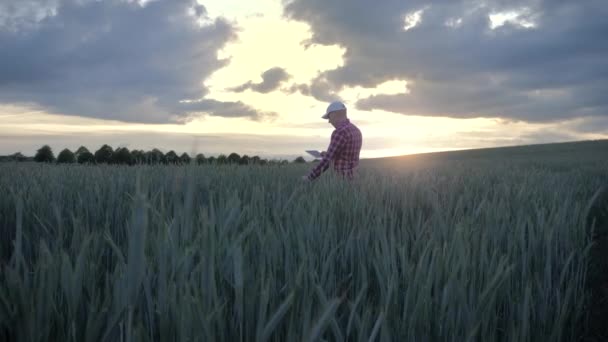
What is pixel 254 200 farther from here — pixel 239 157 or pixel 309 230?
pixel 239 157

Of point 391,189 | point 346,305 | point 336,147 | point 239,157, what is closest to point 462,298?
point 346,305

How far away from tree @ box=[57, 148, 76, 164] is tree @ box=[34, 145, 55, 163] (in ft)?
0.82

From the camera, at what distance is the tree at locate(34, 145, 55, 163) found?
1153 cm

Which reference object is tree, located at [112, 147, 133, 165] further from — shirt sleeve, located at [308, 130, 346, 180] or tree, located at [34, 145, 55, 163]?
shirt sleeve, located at [308, 130, 346, 180]

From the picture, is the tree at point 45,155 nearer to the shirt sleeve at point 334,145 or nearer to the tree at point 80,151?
the tree at point 80,151

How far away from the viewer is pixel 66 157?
11484 mm

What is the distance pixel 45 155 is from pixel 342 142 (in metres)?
8.85

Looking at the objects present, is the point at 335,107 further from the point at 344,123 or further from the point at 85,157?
the point at 85,157

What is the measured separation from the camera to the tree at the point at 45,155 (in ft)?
37.8

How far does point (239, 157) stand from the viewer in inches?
461

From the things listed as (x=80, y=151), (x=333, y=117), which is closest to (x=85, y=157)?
(x=80, y=151)

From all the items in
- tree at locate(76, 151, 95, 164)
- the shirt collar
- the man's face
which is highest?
the man's face

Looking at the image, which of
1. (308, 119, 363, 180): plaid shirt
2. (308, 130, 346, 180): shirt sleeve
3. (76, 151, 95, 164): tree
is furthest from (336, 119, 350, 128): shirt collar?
(76, 151, 95, 164): tree

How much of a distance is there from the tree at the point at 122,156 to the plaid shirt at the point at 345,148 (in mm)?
7616
